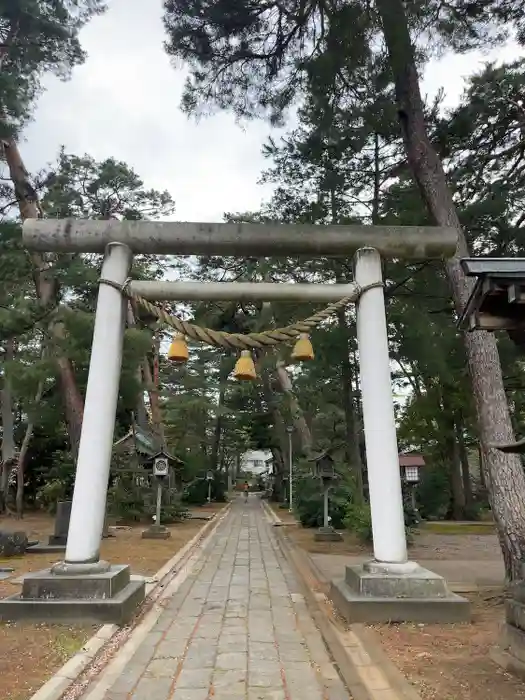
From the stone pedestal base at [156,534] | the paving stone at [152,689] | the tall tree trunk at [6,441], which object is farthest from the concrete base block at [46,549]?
the tall tree trunk at [6,441]

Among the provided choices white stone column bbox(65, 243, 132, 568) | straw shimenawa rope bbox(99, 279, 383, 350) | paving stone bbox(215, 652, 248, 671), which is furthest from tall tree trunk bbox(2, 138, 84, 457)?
paving stone bbox(215, 652, 248, 671)

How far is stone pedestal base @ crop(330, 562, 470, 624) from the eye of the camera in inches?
212

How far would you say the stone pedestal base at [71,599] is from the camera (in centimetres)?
526

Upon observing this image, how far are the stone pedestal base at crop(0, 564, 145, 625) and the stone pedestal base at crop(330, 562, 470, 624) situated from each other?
91.3 inches

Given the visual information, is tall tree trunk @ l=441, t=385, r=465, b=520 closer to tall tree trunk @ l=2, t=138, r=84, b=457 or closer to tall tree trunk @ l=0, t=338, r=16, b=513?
tall tree trunk @ l=2, t=138, r=84, b=457

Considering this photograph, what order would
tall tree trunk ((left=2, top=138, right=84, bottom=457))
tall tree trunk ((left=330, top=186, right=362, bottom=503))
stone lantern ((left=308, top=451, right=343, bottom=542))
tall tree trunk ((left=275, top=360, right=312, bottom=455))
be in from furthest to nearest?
tall tree trunk ((left=275, top=360, right=312, bottom=455))
stone lantern ((left=308, top=451, right=343, bottom=542))
tall tree trunk ((left=2, top=138, right=84, bottom=457))
tall tree trunk ((left=330, top=186, right=362, bottom=503))

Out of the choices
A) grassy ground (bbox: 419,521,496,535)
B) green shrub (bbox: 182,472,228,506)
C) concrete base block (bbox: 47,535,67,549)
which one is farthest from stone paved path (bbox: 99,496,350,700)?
green shrub (bbox: 182,472,228,506)

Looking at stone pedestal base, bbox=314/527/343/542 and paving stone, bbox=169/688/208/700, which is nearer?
paving stone, bbox=169/688/208/700

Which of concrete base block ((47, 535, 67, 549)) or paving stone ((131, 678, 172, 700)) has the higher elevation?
concrete base block ((47, 535, 67, 549))

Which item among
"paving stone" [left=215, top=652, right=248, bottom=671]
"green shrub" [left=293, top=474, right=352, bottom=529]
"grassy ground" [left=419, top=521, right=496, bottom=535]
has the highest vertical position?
"green shrub" [left=293, top=474, right=352, bottom=529]

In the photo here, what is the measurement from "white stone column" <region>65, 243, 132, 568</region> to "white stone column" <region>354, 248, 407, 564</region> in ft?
9.45

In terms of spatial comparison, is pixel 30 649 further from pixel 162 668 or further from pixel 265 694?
pixel 265 694

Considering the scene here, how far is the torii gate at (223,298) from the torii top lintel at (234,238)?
0.01 m

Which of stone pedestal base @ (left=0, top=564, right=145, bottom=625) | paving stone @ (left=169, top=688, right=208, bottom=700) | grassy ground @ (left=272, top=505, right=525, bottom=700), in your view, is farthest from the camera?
stone pedestal base @ (left=0, top=564, right=145, bottom=625)
